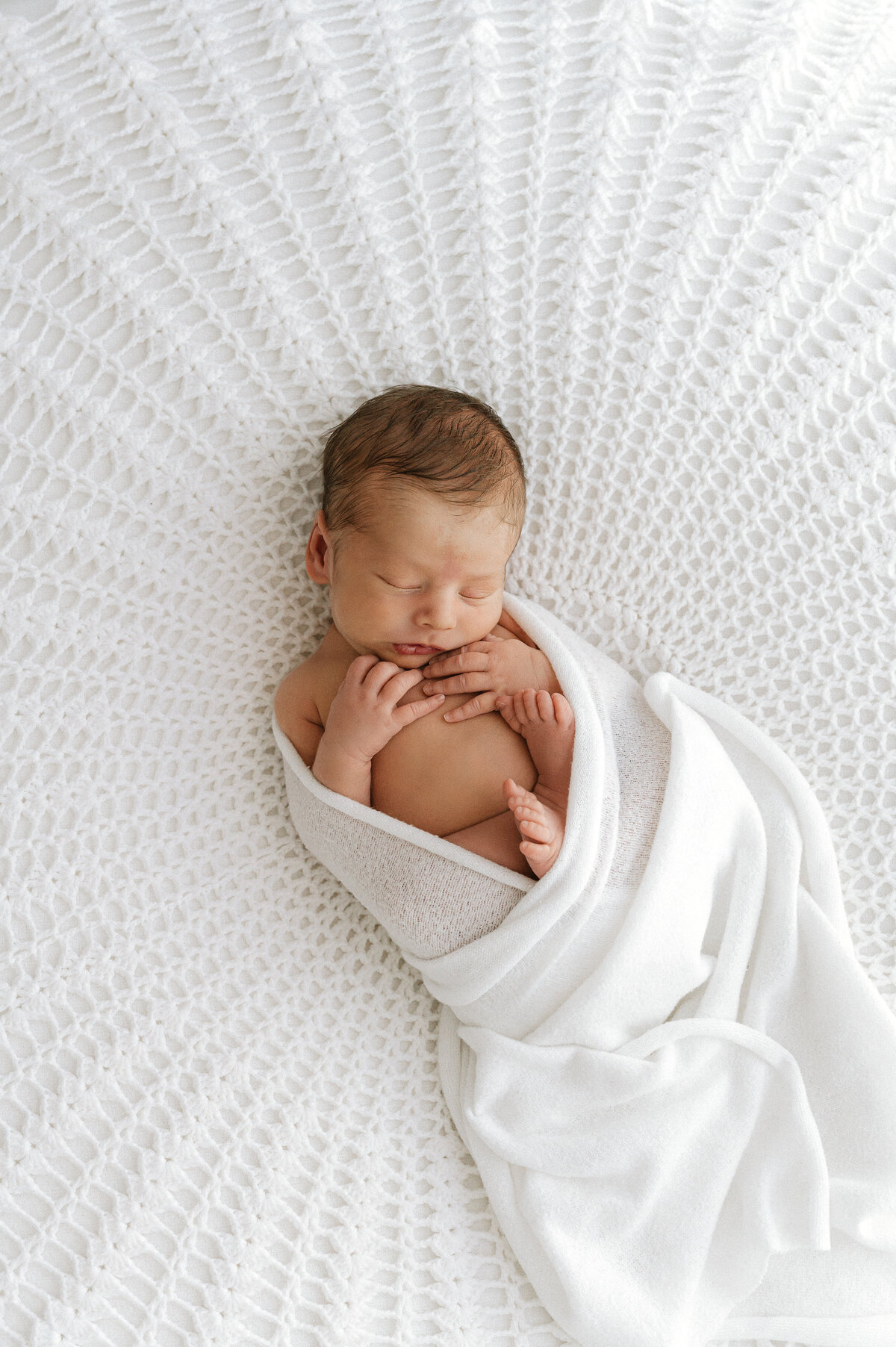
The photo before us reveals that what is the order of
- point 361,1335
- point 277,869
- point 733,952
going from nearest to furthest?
point 361,1335 → point 733,952 → point 277,869

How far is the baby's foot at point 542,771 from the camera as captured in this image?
3.66ft

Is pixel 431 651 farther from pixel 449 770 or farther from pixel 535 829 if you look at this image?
pixel 535 829

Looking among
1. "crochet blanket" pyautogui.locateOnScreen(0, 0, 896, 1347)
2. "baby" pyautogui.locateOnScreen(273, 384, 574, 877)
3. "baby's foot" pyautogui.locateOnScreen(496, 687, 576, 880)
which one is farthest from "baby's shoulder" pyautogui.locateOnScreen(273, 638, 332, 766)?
"baby's foot" pyautogui.locateOnScreen(496, 687, 576, 880)

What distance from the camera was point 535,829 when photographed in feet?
3.65

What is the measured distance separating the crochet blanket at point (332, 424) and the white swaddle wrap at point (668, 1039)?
0.24 ft

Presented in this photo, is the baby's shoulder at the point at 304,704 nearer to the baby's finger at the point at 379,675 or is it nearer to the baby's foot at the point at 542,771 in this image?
the baby's finger at the point at 379,675

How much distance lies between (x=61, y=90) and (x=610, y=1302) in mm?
1430

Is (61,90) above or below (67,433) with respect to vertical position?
above

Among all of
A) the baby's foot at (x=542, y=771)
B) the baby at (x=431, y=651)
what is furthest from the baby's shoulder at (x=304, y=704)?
the baby's foot at (x=542, y=771)

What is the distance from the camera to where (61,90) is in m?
1.12

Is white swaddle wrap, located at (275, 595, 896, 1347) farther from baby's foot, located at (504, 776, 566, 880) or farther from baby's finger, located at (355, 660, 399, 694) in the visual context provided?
baby's finger, located at (355, 660, 399, 694)

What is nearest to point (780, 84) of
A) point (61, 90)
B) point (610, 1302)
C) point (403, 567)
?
point (403, 567)

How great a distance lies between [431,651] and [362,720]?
0.12m

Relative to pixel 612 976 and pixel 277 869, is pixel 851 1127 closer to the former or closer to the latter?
pixel 612 976
